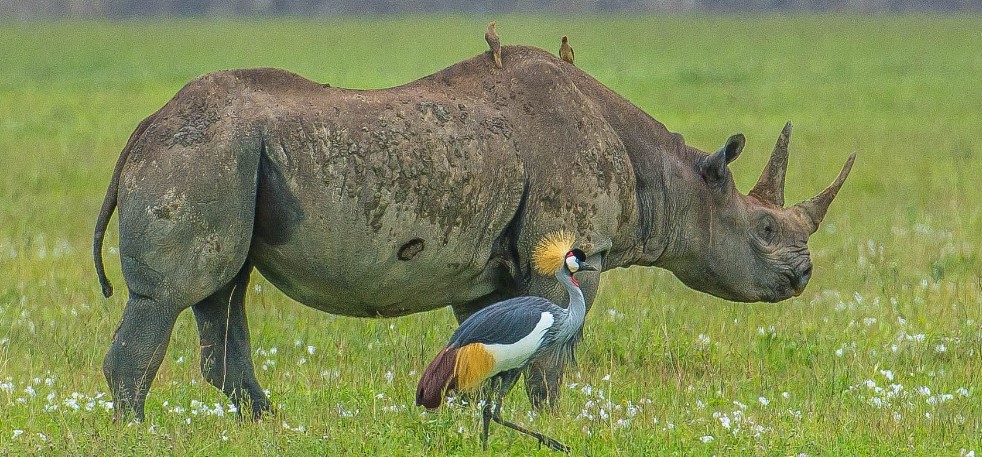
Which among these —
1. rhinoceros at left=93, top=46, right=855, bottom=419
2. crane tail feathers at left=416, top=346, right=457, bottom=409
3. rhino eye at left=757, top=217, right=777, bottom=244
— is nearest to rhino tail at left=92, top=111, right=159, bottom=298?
rhinoceros at left=93, top=46, right=855, bottom=419

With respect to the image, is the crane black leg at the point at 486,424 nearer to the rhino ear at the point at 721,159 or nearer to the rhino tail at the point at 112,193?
the rhino tail at the point at 112,193

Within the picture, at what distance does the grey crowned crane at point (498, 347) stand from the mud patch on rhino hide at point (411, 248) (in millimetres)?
923

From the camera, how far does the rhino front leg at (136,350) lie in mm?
7965

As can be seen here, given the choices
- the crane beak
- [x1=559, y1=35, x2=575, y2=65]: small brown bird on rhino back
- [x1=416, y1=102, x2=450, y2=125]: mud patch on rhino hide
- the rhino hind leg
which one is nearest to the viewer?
the crane beak

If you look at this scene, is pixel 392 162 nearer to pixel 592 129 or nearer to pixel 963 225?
pixel 592 129

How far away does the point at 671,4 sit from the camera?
386ft

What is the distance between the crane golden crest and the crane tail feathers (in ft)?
2.80

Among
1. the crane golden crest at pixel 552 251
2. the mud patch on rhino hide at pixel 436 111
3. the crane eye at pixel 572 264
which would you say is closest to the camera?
the crane eye at pixel 572 264

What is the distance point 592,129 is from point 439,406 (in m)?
2.00

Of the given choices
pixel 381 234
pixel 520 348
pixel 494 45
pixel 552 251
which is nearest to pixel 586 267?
pixel 552 251

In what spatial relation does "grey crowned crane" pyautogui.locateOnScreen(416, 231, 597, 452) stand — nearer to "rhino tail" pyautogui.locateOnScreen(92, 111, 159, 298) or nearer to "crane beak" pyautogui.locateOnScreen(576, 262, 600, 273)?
"crane beak" pyautogui.locateOnScreen(576, 262, 600, 273)

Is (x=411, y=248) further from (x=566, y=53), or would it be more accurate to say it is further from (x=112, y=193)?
(x=566, y=53)

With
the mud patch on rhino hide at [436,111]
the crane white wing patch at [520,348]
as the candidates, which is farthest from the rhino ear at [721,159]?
the crane white wing patch at [520,348]

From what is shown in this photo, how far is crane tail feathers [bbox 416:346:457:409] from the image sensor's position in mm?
7508
